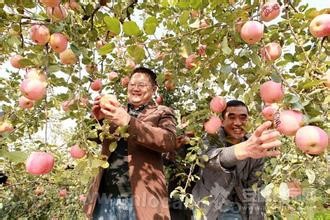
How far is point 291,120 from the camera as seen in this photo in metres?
1.09

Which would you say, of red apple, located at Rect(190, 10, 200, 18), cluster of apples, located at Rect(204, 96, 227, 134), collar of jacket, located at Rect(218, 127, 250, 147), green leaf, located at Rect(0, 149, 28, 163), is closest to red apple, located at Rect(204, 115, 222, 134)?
cluster of apples, located at Rect(204, 96, 227, 134)

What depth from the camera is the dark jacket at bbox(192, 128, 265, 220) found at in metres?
2.12

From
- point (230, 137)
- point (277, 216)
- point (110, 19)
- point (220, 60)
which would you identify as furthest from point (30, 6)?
point (277, 216)

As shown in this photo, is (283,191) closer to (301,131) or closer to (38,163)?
(301,131)

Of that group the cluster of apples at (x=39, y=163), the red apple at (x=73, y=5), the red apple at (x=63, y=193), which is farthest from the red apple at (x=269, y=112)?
the red apple at (x=63, y=193)

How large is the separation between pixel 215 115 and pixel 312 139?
1.10 meters

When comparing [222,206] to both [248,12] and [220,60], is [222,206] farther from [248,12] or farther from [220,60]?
[248,12]

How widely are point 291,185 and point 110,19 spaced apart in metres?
0.80

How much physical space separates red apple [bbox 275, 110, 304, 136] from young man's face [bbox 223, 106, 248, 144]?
1.15 m

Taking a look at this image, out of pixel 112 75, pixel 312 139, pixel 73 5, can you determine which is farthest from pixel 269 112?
pixel 112 75

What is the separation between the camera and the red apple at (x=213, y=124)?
2.12 meters

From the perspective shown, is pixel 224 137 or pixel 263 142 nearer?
pixel 263 142

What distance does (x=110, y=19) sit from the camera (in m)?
1.34

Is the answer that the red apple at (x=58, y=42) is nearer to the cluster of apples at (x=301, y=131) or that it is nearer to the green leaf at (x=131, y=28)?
the green leaf at (x=131, y=28)
